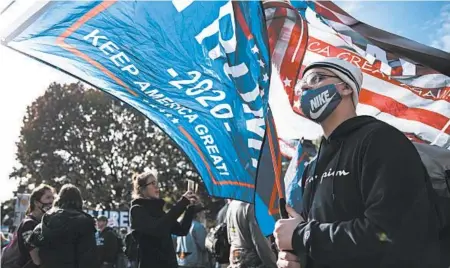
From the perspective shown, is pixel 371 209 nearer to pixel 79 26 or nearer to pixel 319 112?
pixel 319 112

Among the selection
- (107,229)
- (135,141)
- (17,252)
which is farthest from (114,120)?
(17,252)

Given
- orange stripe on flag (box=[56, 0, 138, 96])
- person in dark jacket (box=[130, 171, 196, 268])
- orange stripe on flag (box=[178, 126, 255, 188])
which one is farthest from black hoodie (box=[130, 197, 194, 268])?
orange stripe on flag (box=[56, 0, 138, 96])

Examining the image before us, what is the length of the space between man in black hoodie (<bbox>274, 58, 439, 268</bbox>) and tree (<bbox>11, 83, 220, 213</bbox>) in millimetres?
32719

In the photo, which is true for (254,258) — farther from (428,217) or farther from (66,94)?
(66,94)

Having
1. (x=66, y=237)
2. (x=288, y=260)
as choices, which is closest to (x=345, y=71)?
(x=288, y=260)

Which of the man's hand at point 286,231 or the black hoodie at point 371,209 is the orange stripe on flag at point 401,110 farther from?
the man's hand at point 286,231

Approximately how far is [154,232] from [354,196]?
325 cm

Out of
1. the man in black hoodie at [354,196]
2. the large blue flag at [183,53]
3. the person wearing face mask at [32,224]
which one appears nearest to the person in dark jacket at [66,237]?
the person wearing face mask at [32,224]

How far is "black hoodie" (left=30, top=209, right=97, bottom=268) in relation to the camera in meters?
4.89

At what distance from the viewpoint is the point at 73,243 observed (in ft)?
16.4

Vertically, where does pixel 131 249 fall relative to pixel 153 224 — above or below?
below

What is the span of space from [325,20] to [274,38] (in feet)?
1.82

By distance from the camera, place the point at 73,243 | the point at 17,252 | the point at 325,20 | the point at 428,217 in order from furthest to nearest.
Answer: the point at 17,252
the point at 73,243
the point at 325,20
the point at 428,217

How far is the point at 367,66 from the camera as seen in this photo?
443cm
